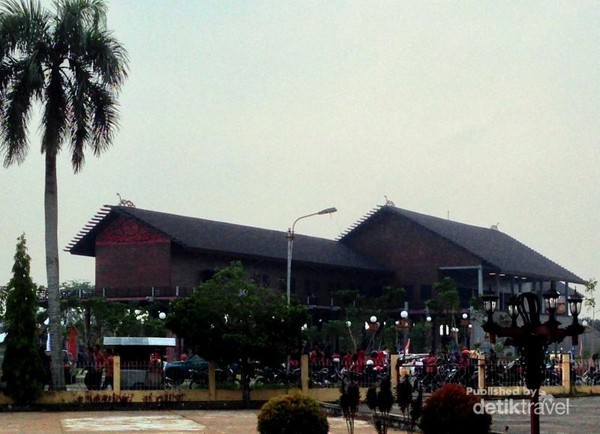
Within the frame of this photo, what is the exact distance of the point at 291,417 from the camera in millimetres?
14727

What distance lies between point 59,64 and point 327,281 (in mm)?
42649

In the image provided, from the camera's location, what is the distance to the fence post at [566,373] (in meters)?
30.4

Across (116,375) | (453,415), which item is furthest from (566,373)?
(453,415)

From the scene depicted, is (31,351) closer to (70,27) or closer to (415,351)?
(70,27)

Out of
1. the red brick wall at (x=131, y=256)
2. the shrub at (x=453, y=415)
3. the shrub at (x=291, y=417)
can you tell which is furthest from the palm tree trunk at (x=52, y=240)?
the red brick wall at (x=131, y=256)

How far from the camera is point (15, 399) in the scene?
84.0 feet

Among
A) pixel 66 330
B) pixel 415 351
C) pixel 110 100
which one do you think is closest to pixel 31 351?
pixel 110 100

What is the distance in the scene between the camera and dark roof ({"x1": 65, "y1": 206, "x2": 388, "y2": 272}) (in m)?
57.9

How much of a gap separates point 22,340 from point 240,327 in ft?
17.6

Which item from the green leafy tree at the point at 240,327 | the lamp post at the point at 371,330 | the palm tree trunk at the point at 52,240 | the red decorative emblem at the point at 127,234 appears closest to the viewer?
the green leafy tree at the point at 240,327

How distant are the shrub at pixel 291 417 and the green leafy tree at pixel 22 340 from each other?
12.1 metres

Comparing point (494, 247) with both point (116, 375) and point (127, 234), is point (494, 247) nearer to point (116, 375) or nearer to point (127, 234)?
point (127, 234)

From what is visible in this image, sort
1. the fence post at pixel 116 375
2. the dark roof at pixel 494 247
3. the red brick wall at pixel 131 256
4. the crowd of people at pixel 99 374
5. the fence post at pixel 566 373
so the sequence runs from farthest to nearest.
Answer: the dark roof at pixel 494 247 < the red brick wall at pixel 131 256 < the fence post at pixel 566 373 < the crowd of people at pixel 99 374 < the fence post at pixel 116 375

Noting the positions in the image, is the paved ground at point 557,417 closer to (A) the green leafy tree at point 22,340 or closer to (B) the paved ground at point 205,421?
(B) the paved ground at point 205,421
